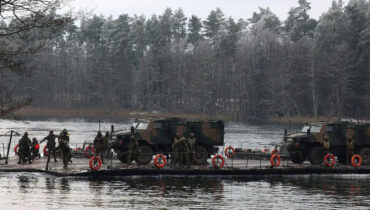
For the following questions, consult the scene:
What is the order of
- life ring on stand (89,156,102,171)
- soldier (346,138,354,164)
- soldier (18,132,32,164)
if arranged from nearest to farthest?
life ring on stand (89,156,102,171) → soldier (18,132,32,164) → soldier (346,138,354,164)

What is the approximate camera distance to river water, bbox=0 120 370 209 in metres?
24.2

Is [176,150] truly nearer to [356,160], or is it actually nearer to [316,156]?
[316,156]

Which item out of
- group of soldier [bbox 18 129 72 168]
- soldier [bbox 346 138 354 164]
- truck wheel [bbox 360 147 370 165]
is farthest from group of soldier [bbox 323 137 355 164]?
group of soldier [bbox 18 129 72 168]

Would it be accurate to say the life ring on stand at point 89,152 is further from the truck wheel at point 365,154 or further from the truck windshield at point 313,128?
the truck wheel at point 365,154

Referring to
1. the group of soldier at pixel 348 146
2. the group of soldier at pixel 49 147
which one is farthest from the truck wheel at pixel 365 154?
the group of soldier at pixel 49 147

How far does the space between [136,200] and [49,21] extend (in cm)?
1058

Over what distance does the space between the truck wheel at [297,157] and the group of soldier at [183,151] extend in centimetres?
672

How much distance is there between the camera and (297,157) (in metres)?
36.9

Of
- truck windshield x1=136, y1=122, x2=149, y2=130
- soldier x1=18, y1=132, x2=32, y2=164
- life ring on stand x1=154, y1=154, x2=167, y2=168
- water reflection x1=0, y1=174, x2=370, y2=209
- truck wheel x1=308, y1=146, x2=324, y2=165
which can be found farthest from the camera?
truck wheel x1=308, y1=146, x2=324, y2=165

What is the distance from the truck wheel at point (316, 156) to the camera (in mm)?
36000

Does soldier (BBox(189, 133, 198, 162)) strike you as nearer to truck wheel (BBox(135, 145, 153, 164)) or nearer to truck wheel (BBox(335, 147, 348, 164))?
truck wheel (BBox(135, 145, 153, 164))

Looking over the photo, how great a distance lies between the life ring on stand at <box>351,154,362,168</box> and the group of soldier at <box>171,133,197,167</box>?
348 inches

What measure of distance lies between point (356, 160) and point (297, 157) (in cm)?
333

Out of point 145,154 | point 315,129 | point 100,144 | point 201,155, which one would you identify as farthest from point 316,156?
point 100,144
